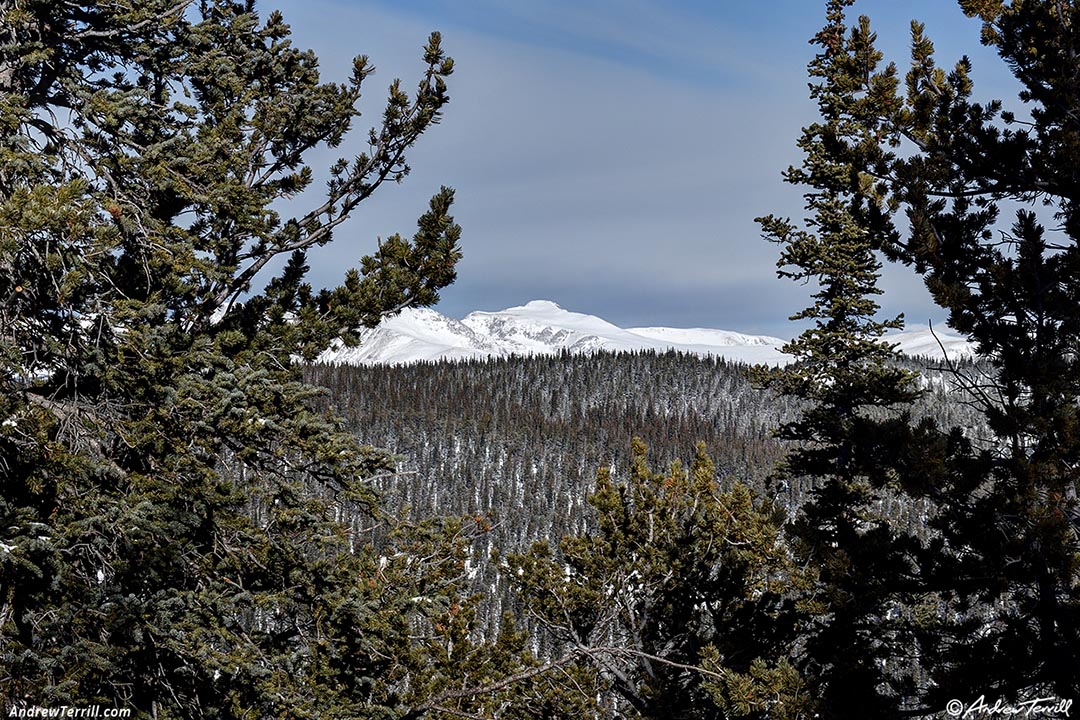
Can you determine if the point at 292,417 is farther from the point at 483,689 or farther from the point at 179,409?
the point at 483,689

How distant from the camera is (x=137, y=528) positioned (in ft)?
18.7

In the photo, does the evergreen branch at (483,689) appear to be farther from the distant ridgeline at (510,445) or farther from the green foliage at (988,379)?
the distant ridgeline at (510,445)

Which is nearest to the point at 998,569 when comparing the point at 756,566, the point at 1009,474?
the point at 1009,474

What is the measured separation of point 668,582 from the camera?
1182 centimetres

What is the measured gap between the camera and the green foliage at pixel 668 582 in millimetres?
11102

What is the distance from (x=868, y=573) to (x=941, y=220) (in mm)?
3532

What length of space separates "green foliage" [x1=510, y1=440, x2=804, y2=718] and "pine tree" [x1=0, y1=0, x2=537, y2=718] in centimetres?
466

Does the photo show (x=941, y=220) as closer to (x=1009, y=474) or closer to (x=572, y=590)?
(x=1009, y=474)

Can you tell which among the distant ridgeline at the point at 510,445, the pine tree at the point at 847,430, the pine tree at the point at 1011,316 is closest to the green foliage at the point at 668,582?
the pine tree at the point at 847,430

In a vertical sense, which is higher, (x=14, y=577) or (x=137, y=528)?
(x=137, y=528)

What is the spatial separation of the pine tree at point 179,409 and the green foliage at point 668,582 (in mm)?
4660

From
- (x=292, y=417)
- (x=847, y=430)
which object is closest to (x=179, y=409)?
(x=292, y=417)

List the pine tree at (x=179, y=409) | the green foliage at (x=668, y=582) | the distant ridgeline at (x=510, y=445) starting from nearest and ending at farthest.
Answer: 1. the pine tree at (x=179, y=409)
2. the green foliage at (x=668, y=582)
3. the distant ridgeline at (x=510, y=445)

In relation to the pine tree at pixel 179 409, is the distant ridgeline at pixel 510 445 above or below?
below
